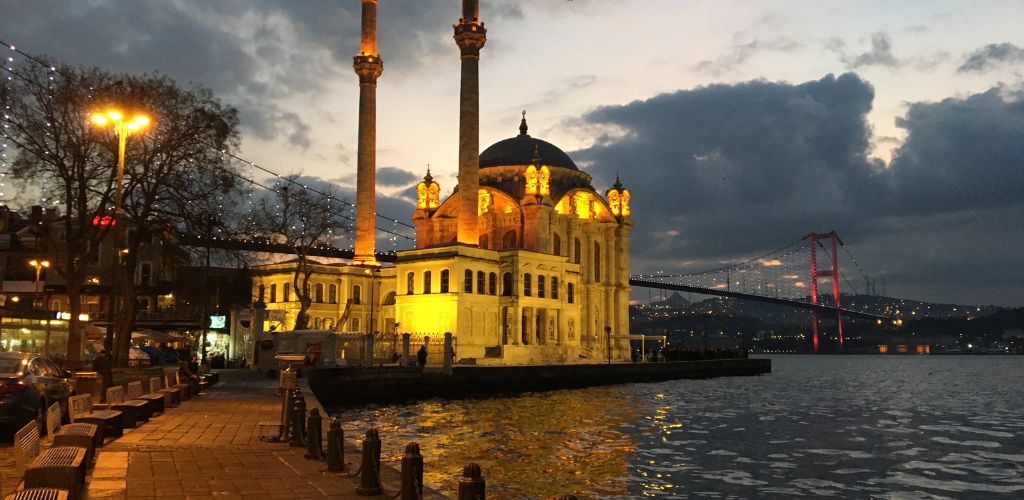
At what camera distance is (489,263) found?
193 ft

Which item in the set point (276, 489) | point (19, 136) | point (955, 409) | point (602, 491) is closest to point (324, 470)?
point (276, 489)

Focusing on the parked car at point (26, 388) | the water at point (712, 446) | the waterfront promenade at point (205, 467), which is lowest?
the water at point (712, 446)

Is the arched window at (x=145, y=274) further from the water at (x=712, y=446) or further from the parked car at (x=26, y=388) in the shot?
the parked car at (x=26, y=388)

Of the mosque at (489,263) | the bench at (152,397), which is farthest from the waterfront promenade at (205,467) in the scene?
the mosque at (489,263)

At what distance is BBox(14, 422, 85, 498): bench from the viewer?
22.5 ft

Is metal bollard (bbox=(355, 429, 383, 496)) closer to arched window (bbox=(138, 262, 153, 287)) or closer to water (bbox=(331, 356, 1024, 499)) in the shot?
water (bbox=(331, 356, 1024, 499))

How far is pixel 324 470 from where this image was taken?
1116 centimetres

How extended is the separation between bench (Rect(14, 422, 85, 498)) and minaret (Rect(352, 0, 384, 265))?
56.3 metres

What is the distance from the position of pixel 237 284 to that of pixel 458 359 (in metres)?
38.0

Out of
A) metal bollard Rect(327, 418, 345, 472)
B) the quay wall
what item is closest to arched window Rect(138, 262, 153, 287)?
the quay wall

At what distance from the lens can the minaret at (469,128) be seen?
2297 inches

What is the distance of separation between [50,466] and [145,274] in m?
70.4

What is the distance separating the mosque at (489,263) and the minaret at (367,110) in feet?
0.28

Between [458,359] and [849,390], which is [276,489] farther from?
[849,390]
